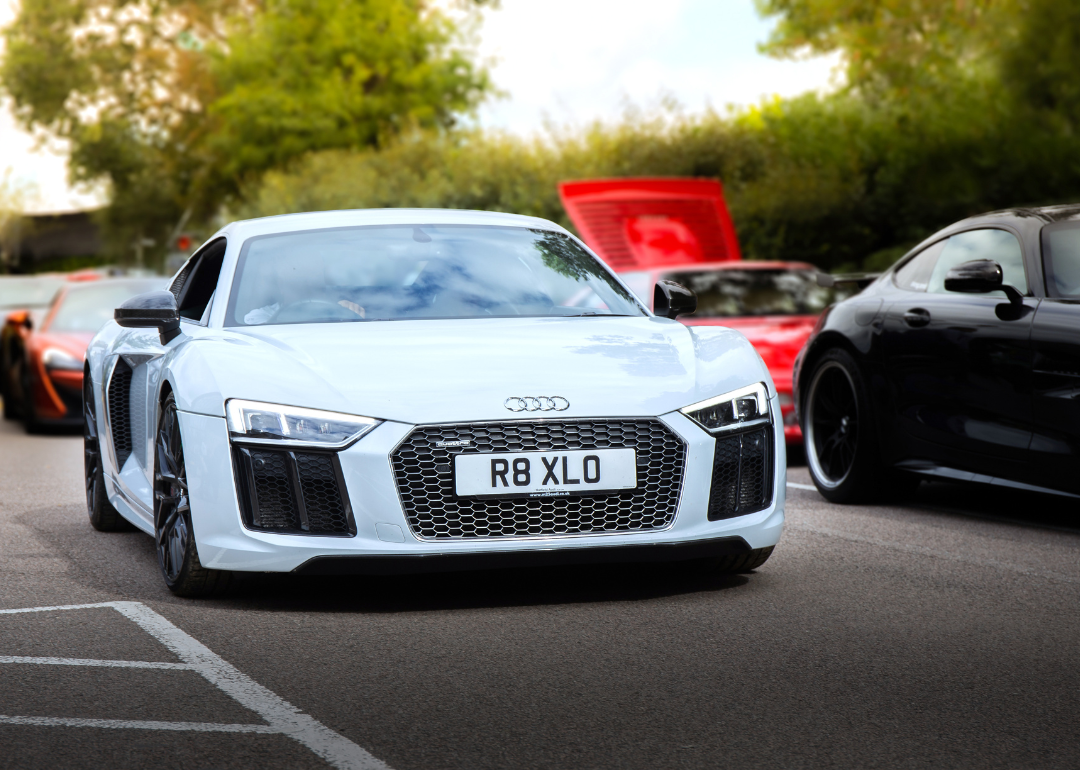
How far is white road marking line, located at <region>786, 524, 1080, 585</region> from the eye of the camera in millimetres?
5777

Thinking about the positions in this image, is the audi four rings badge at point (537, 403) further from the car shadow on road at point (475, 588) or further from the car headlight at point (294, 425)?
the car shadow on road at point (475, 588)

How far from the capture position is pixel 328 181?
3969cm

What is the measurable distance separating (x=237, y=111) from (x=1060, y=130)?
31.4 meters

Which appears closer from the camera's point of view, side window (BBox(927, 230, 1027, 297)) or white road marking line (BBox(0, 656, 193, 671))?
white road marking line (BBox(0, 656, 193, 671))

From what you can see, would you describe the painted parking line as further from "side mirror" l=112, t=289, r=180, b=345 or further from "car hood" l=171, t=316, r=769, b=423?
"side mirror" l=112, t=289, r=180, b=345

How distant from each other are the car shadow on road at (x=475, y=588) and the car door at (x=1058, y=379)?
5.58 ft

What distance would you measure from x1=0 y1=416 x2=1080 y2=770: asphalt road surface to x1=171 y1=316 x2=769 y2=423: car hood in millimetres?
713

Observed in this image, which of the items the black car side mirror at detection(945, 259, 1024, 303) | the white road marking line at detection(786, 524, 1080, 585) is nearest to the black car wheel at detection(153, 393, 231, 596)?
the white road marking line at detection(786, 524, 1080, 585)

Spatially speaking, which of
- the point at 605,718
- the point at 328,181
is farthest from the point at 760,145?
the point at 605,718

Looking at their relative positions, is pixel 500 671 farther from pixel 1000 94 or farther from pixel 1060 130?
pixel 1000 94

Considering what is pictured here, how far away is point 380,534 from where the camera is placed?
4.93 m

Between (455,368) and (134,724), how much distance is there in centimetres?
177

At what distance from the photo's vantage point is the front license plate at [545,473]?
4.93m

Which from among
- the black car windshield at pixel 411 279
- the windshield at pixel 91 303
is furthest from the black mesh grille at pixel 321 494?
the windshield at pixel 91 303
